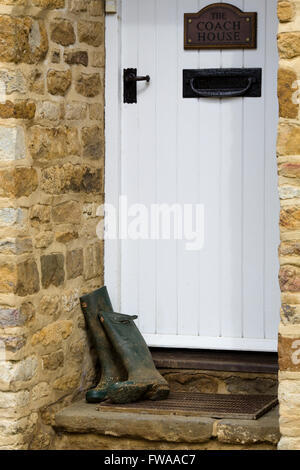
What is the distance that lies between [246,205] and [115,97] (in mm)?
868

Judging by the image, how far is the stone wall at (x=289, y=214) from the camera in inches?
140

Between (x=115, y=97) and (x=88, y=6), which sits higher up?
(x=88, y=6)

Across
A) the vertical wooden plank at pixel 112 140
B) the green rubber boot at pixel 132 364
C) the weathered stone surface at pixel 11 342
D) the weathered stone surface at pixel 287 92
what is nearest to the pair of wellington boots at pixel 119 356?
the green rubber boot at pixel 132 364

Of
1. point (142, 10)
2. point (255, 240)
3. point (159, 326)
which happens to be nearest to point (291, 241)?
point (255, 240)

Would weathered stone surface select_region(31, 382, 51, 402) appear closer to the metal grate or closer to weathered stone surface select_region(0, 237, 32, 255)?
the metal grate

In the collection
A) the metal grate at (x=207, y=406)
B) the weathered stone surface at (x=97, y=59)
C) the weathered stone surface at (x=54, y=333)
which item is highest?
the weathered stone surface at (x=97, y=59)

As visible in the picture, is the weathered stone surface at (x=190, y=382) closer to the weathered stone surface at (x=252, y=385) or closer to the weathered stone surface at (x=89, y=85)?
the weathered stone surface at (x=252, y=385)

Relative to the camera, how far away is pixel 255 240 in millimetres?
4539

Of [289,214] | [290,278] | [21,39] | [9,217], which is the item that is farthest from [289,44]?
[9,217]

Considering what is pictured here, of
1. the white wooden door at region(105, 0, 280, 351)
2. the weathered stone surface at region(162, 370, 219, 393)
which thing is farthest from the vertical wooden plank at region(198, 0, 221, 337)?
the weathered stone surface at region(162, 370, 219, 393)

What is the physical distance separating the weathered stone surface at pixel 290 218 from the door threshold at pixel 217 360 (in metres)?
1.10

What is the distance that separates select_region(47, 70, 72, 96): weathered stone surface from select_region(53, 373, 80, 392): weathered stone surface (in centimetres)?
133

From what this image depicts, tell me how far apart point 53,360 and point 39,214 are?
68 centimetres

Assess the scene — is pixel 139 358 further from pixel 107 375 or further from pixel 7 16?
pixel 7 16
